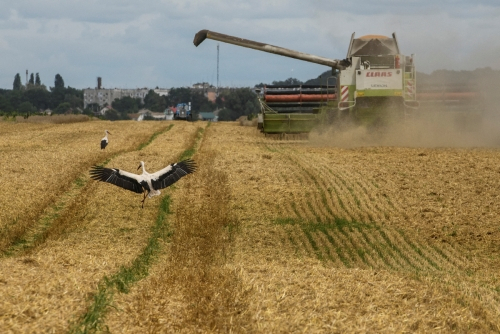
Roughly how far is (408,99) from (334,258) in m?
19.6

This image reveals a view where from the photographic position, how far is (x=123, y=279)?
10.6 m

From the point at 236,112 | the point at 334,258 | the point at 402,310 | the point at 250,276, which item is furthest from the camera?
the point at 236,112

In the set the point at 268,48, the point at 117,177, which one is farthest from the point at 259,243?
the point at 268,48

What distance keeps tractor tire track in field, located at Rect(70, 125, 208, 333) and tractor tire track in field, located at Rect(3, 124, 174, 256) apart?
1.94m

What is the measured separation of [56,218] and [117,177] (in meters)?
2.21

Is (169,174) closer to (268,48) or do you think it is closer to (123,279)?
(123,279)

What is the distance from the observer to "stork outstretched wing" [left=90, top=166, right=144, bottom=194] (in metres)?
15.7

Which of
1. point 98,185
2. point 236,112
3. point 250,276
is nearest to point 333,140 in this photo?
point 98,185

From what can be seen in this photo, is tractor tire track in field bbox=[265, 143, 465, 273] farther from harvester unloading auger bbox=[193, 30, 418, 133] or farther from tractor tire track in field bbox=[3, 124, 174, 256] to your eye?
harvester unloading auger bbox=[193, 30, 418, 133]

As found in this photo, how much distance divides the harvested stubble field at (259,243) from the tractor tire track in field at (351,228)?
6 centimetres

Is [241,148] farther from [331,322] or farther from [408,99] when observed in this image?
[331,322]

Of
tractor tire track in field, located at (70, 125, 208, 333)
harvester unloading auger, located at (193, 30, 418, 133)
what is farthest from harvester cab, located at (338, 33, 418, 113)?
tractor tire track in field, located at (70, 125, 208, 333)

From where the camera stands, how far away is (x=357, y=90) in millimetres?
32125

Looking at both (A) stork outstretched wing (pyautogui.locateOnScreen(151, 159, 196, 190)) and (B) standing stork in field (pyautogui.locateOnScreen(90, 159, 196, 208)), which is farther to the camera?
(A) stork outstretched wing (pyautogui.locateOnScreen(151, 159, 196, 190))
